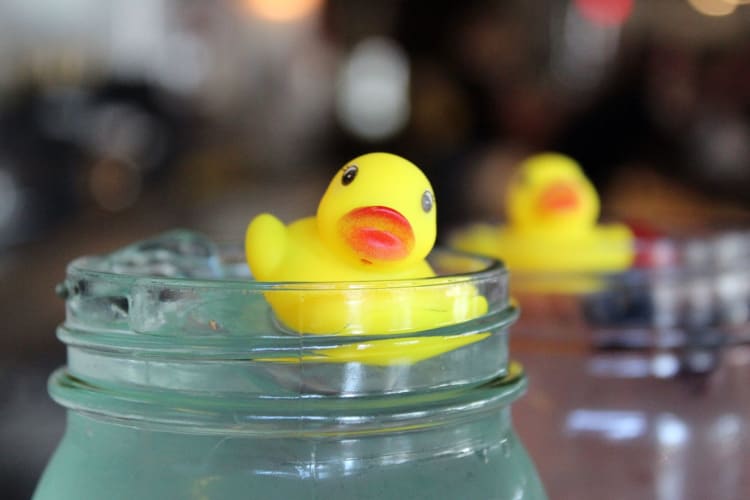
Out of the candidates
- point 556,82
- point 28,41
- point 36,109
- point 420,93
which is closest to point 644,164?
point 556,82

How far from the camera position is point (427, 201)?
1.00 ft

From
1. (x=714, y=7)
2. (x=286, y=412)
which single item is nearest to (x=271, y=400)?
(x=286, y=412)

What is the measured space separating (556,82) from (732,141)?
60 cm

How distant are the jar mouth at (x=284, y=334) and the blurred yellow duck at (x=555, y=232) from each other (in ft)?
0.78

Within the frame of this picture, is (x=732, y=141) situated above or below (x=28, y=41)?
below

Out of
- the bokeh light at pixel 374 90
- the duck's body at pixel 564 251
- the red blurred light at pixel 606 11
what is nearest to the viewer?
the duck's body at pixel 564 251

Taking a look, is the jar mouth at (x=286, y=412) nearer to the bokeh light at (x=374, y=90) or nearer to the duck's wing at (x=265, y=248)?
the duck's wing at (x=265, y=248)

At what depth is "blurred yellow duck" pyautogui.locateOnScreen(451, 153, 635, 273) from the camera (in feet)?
1.75

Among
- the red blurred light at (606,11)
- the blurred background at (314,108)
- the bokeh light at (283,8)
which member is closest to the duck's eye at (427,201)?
the blurred background at (314,108)

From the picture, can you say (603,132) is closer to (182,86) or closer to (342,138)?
(342,138)

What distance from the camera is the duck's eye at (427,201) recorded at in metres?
0.30

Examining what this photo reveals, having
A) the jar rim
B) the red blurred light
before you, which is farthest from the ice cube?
the red blurred light

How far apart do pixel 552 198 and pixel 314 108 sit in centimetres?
253

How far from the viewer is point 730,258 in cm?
57
